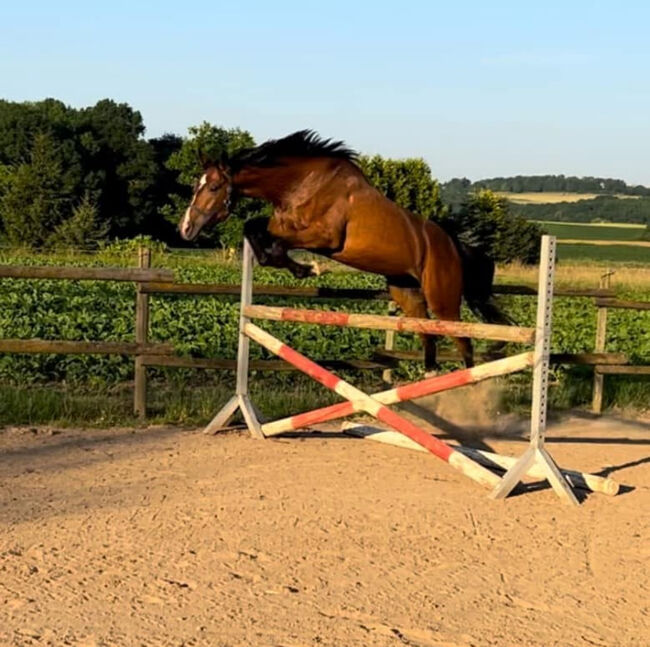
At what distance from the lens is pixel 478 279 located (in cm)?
779

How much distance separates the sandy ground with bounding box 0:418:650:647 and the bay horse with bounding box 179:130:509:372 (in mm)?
1451

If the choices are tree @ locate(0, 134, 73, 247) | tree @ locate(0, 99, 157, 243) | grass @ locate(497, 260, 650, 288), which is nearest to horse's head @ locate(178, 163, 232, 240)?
grass @ locate(497, 260, 650, 288)

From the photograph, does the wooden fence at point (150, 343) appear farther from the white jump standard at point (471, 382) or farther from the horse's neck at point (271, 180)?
the horse's neck at point (271, 180)

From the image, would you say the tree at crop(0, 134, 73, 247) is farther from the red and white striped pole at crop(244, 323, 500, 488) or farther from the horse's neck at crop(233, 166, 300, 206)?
the red and white striped pole at crop(244, 323, 500, 488)

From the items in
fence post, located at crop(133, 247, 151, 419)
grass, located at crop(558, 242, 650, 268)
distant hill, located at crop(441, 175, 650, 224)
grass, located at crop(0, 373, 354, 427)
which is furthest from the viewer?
distant hill, located at crop(441, 175, 650, 224)

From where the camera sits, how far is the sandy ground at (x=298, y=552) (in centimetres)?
383

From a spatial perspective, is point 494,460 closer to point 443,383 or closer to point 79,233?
Answer: point 443,383

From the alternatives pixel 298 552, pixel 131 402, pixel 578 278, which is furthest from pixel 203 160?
pixel 578 278

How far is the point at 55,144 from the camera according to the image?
53.2m

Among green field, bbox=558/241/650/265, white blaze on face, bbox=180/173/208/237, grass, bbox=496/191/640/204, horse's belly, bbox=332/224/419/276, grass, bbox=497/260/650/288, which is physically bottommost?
green field, bbox=558/241/650/265

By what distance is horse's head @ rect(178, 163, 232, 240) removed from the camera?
6.70 meters

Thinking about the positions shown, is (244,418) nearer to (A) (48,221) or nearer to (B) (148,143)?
(A) (48,221)

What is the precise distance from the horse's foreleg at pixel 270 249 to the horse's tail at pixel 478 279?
4.32 ft

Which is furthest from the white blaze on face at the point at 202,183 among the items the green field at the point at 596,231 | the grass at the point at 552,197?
the grass at the point at 552,197
